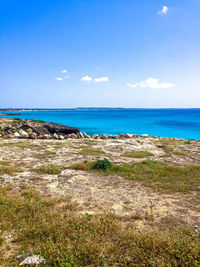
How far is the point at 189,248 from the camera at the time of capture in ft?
14.4

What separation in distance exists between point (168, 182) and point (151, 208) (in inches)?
135

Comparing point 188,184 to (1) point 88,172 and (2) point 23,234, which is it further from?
(2) point 23,234

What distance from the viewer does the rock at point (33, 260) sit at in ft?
13.1

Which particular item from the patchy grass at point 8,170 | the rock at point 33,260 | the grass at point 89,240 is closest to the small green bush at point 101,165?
the patchy grass at point 8,170

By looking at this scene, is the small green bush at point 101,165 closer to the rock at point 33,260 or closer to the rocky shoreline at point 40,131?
the rock at point 33,260

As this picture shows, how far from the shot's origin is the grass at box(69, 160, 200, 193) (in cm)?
902

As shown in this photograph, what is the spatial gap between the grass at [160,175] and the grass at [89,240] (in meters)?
3.79

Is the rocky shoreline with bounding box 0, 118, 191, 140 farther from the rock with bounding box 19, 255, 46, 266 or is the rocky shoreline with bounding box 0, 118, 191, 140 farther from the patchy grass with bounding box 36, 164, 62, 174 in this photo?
the rock with bounding box 19, 255, 46, 266

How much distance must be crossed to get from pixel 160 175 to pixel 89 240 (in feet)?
24.6

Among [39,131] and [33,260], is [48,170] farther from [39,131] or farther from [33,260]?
[39,131]

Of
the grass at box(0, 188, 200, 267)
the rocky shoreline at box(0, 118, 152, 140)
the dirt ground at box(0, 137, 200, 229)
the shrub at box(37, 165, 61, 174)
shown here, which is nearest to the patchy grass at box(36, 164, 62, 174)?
the shrub at box(37, 165, 61, 174)

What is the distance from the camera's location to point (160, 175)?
10805 millimetres

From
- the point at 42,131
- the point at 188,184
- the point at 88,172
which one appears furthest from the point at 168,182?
the point at 42,131

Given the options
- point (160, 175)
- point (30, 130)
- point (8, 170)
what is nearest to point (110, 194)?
point (160, 175)
